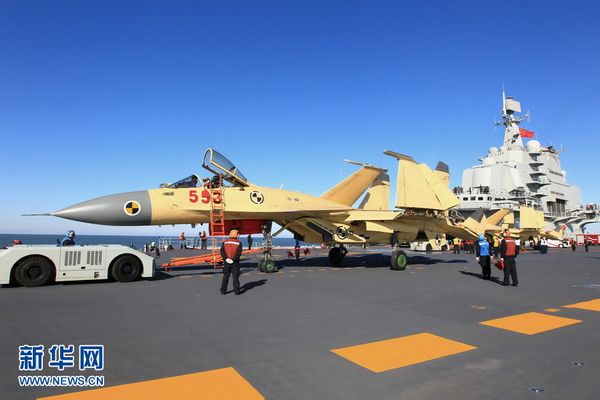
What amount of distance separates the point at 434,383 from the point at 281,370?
1641 mm

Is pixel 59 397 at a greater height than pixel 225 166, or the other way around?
pixel 225 166

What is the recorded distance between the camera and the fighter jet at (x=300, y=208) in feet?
39.1

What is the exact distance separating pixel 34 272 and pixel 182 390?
8706mm

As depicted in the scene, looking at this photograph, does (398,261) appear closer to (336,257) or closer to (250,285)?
(336,257)

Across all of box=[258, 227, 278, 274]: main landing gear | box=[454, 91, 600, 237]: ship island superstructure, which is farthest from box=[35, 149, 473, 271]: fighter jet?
box=[454, 91, 600, 237]: ship island superstructure

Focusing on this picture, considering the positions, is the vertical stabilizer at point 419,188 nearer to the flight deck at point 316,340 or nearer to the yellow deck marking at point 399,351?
the flight deck at point 316,340

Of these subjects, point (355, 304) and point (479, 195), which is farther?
point (479, 195)

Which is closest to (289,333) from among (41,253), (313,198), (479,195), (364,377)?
(364,377)

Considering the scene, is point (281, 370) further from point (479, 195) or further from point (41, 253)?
point (479, 195)

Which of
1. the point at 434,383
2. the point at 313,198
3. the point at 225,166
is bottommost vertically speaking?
the point at 434,383

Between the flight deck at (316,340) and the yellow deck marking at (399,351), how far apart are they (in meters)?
0.03

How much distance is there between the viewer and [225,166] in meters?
13.4

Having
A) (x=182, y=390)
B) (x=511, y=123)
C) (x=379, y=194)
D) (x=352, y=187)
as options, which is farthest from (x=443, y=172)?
(x=511, y=123)

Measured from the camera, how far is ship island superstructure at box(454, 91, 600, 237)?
55.0 metres
